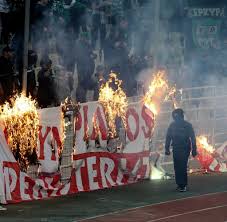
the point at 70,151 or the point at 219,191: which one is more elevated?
the point at 70,151

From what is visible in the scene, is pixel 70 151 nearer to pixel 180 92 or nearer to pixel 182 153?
pixel 182 153

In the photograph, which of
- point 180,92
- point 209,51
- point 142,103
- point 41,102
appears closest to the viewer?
point 41,102

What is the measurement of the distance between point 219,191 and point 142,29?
5892mm

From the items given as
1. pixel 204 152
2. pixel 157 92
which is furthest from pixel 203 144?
pixel 157 92

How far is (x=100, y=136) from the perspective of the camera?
13195 millimetres

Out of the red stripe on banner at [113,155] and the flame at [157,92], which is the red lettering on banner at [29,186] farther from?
the flame at [157,92]

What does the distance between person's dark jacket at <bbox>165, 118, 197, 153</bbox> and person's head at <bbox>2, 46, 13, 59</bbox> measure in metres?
3.35

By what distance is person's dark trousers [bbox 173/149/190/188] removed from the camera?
13078 millimetres

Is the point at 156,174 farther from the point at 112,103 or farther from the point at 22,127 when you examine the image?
the point at 22,127

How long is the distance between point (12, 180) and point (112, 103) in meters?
3.09

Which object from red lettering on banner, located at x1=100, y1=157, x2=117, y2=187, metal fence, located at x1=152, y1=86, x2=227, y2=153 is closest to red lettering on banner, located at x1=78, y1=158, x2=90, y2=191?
red lettering on banner, located at x1=100, y1=157, x2=117, y2=187

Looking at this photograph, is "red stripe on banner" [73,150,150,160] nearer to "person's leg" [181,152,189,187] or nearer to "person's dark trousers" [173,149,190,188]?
"person's dark trousers" [173,149,190,188]

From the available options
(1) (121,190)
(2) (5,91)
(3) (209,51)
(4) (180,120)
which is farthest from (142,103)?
(3) (209,51)

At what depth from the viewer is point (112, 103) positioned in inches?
535
